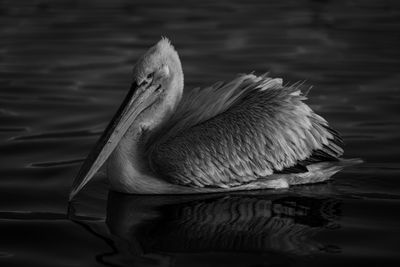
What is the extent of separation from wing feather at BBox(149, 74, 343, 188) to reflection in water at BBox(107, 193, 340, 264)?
21 centimetres

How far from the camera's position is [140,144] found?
6496 millimetres

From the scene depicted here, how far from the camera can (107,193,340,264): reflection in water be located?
211 inches

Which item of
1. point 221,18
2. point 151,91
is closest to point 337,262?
point 151,91

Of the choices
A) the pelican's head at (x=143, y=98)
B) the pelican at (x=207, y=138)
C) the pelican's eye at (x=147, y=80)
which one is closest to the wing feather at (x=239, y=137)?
the pelican at (x=207, y=138)

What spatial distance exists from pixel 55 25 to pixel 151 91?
7417 millimetres

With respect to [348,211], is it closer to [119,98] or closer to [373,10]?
[119,98]

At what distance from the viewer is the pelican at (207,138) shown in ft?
20.7

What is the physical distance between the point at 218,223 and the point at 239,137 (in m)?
0.91

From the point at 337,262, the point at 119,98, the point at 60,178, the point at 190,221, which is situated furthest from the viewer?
the point at 119,98

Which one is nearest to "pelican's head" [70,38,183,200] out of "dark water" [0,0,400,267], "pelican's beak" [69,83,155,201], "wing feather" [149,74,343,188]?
"pelican's beak" [69,83,155,201]

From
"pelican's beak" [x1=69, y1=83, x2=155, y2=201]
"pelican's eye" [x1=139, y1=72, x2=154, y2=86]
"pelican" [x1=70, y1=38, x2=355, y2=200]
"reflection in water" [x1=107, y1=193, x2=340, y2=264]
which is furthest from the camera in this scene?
"pelican's eye" [x1=139, y1=72, x2=154, y2=86]

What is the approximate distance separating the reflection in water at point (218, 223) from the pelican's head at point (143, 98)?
342 mm

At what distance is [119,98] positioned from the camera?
30.6 feet

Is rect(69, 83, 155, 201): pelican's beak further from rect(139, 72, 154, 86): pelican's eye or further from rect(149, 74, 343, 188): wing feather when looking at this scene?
rect(149, 74, 343, 188): wing feather
